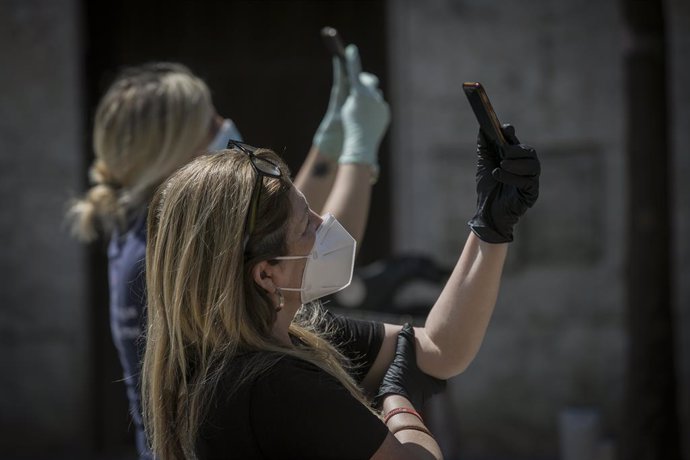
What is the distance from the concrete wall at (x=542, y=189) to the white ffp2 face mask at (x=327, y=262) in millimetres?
3498

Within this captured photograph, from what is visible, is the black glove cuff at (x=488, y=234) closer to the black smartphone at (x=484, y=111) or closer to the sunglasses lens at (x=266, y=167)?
the black smartphone at (x=484, y=111)

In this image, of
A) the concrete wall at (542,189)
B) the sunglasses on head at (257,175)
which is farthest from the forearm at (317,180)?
the concrete wall at (542,189)

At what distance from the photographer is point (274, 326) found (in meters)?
1.89

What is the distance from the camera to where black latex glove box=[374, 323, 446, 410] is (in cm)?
193

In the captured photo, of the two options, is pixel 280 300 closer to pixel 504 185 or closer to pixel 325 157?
pixel 504 185

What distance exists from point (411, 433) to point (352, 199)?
831 mm

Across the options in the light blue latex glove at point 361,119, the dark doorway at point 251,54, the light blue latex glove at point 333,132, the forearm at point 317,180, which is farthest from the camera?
the dark doorway at point 251,54

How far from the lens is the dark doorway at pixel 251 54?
579cm

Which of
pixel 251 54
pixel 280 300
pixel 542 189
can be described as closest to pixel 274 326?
pixel 280 300

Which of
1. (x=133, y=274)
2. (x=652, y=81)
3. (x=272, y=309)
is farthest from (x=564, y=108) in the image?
(x=272, y=309)

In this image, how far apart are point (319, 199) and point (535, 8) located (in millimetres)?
3057

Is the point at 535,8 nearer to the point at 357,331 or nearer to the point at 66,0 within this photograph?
the point at 66,0

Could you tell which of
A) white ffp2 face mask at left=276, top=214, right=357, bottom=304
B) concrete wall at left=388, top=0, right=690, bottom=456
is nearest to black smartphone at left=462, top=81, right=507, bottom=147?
white ffp2 face mask at left=276, top=214, right=357, bottom=304

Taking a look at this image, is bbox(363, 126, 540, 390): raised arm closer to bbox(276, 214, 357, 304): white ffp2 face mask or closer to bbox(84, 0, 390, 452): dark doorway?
bbox(276, 214, 357, 304): white ffp2 face mask
